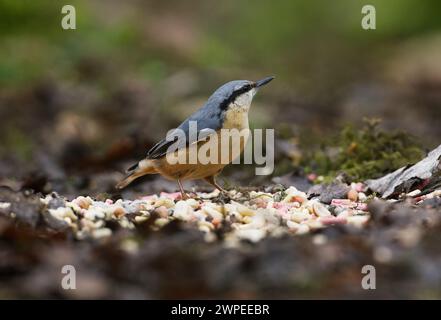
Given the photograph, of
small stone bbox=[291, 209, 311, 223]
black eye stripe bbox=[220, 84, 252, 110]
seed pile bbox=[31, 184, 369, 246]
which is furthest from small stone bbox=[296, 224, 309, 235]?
black eye stripe bbox=[220, 84, 252, 110]

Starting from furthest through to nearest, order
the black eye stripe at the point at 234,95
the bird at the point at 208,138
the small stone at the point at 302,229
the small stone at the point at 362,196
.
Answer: the black eye stripe at the point at 234,95, the bird at the point at 208,138, the small stone at the point at 362,196, the small stone at the point at 302,229

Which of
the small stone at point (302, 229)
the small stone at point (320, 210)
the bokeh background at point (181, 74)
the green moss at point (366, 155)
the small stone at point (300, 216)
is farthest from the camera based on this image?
the bokeh background at point (181, 74)

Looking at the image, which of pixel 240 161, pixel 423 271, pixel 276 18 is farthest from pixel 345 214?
pixel 276 18

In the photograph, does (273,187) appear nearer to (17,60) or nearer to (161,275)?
(161,275)

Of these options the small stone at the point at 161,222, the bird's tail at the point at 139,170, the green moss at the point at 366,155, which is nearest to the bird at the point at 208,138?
the bird's tail at the point at 139,170

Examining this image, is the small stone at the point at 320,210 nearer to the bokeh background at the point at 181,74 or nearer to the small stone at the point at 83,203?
the small stone at the point at 83,203

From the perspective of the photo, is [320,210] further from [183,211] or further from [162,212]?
[162,212]
